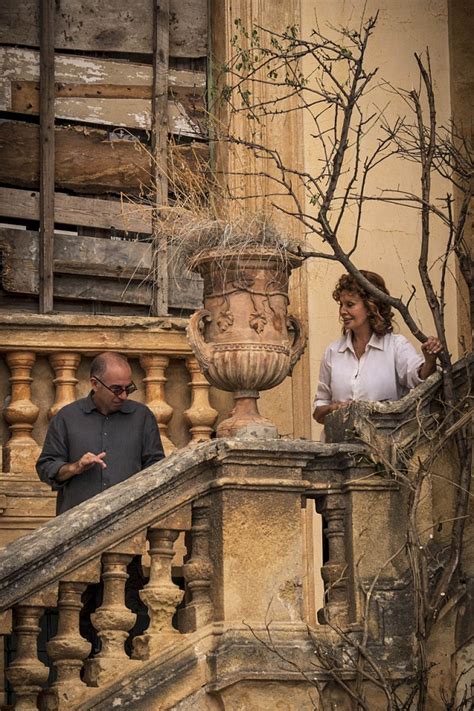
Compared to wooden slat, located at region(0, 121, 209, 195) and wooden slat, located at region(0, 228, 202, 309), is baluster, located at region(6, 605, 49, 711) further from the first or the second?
wooden slat, located at region(0, 121, 209, 195)

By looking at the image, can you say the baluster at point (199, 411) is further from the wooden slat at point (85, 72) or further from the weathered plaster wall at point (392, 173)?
the wooden slat at point (85, 72)

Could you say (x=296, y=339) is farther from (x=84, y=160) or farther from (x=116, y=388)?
(x=84, y=160)

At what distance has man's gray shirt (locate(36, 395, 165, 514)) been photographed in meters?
7.35

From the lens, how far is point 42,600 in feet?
21.1

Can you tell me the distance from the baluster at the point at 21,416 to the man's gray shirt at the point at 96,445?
1476 millimetres

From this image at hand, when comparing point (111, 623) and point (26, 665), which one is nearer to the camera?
point (26, 665)

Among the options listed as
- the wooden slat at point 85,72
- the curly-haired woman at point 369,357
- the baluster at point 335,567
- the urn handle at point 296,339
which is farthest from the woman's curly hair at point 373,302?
the wooden slat at point 85,72

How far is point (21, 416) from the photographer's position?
903 centimetres

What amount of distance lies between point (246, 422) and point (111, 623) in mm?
1209

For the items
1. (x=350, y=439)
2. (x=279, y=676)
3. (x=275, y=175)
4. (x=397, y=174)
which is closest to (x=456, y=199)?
(x=397, y=174)

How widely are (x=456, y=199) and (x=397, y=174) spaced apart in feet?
1.25

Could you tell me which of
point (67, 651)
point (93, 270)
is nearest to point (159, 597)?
point (67, 651)

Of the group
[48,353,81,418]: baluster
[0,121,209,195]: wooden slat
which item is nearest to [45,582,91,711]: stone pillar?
[48,353,81,418]: baluster

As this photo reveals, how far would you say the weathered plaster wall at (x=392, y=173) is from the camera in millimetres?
9586
